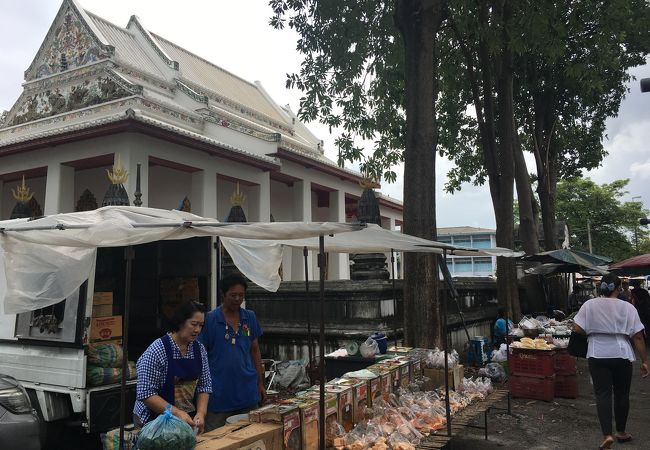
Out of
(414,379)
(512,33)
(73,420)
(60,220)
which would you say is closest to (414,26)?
(512,33)

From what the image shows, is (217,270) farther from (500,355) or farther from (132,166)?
(132,166)

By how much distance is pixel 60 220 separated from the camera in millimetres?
4730

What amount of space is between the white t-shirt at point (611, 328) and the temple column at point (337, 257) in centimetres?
1462

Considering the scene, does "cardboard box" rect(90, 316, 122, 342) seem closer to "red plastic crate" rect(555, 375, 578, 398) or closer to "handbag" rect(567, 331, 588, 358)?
"handbag" rect(567, 331, 588, 358)

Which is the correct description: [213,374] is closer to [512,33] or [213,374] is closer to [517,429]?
[517,429]

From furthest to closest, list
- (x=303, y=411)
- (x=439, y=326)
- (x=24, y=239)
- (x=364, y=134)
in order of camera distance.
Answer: (x=364, y=134)
(x=439, y=326)
(x=24, y=239)
(x=303, y=411)

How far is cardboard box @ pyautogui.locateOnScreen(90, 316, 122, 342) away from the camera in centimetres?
575

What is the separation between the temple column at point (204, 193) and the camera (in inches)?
571

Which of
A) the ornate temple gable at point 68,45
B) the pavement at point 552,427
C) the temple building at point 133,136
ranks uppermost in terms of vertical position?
the ornate temple gable at point 68,45

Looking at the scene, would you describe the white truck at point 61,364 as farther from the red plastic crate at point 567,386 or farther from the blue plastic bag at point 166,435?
the red plastic crate at point 567,386

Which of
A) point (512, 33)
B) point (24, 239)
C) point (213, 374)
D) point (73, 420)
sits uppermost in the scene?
point (512, 33)

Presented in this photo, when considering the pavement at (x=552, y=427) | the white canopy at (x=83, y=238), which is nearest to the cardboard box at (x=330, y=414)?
the white canopy at (x=83, y=238)

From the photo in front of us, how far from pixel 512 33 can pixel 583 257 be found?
22.4 feet

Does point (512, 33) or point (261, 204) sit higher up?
point (512, 33)
